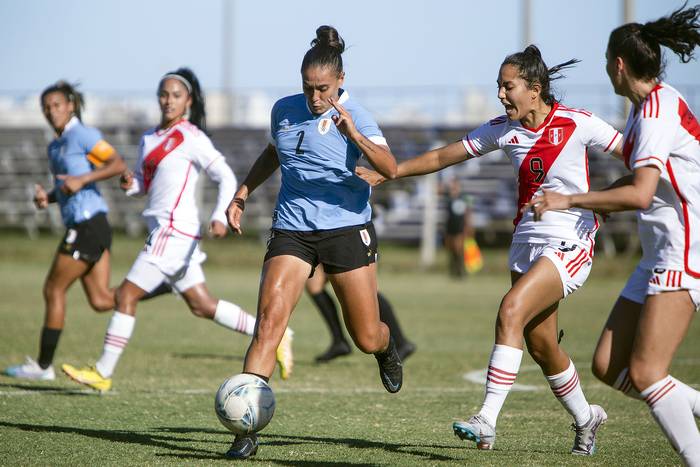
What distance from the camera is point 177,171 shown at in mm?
8344

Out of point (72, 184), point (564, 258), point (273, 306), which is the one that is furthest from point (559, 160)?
point (72, 184)

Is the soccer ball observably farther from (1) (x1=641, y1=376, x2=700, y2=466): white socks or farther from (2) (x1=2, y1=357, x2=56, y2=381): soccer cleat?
(2) (x1=2, y1=357, x2=56, y2=381): soccer cleat

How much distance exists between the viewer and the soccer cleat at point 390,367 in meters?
6.75

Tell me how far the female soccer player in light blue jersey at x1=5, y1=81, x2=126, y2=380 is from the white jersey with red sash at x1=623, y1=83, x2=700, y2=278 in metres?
5.36

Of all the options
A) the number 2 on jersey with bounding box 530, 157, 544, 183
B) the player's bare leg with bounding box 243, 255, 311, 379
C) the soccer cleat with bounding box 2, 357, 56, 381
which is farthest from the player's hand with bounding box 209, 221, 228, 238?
the number 2 on jersey with bounding box 530, 157, 544, 183

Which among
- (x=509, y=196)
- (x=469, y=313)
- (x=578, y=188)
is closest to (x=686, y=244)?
(x=578, y=188)

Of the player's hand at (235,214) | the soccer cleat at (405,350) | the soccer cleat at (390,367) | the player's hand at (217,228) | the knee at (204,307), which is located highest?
the player's hand at (235,214)

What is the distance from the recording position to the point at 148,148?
8438mm

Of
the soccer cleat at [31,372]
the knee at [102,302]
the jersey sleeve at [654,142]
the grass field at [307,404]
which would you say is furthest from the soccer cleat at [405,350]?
the jersey sleeve at [654,142]

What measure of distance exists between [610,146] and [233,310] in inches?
165

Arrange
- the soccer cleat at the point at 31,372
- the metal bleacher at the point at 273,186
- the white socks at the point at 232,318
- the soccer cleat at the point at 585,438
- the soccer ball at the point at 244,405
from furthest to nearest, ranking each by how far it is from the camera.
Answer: the metal bleacher at the point at 273,186 < the soccer cleat at the point at 31,372 < the white socks at the point at 232,318 < the soccer cleat at the point at 585,438 < the soccer ball at the point at 244,405

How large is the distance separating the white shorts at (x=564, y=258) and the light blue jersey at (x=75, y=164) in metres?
4.58

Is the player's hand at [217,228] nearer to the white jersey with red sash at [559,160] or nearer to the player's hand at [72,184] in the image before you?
the player's hand at [72,184]

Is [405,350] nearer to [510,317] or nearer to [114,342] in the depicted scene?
[114,342]
